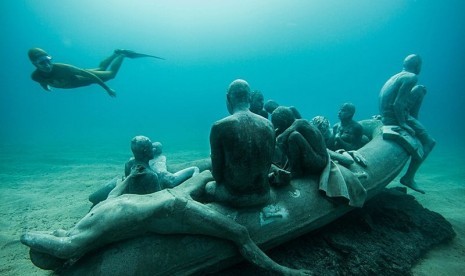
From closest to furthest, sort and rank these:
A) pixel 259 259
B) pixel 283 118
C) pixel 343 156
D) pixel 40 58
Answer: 1. pixel 259 259
2. pixel 283 118
3. pixel 343 156
4. pixel 40 58

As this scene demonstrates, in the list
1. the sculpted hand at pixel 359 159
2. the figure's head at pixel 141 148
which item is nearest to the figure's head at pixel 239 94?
the figure's head at pixel 141 148

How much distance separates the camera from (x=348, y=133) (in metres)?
6.95

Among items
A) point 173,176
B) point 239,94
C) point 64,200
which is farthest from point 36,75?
point 239,94

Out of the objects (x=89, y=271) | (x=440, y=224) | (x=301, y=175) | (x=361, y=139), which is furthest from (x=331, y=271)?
(x=361, y=139)

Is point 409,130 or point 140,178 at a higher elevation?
point 409,130

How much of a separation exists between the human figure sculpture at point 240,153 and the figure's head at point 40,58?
7.36 metres

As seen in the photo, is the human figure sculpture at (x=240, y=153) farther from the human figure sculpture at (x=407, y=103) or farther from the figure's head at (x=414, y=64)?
the figure's head at (x=414, y=64)

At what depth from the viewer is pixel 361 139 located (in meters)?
7.06

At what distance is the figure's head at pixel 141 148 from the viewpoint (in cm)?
437

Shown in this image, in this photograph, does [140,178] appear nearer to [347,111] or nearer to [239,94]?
[239,94]

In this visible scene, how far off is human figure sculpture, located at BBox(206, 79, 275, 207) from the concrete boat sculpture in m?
0.23

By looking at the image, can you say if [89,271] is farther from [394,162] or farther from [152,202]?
[394,162]

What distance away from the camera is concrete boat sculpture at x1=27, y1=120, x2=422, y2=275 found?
3020 millimetres

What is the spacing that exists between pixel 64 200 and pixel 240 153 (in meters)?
8.11
